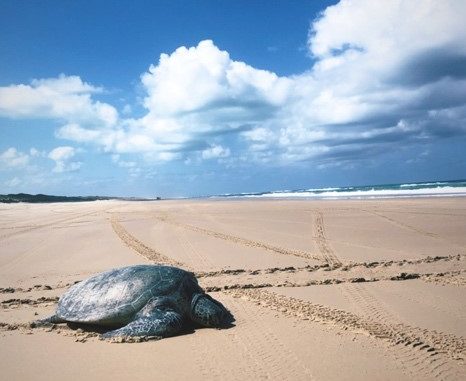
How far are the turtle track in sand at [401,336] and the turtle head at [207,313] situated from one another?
0.98 m

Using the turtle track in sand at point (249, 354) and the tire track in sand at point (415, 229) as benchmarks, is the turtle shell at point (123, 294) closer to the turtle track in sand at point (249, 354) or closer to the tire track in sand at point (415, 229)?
the turtle track in sand at point (249, 354)

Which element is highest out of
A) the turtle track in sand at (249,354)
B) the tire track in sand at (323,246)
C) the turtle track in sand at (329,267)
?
the tire track in sand at (323,246)

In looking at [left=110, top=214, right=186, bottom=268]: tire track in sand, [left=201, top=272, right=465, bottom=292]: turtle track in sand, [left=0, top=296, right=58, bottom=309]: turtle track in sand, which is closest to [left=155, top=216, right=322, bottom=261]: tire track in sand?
[left=201, top=272, right=465, bottom=292]: turtle track in sand

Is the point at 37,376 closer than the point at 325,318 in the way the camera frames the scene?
Yes

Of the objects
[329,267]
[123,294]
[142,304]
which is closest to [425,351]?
[142,304]

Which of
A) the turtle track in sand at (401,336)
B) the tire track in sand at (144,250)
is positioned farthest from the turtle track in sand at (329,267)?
the turtle track in sand at (401,336)

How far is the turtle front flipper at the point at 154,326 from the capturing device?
4.77 metres

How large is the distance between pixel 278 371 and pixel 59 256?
8.99m

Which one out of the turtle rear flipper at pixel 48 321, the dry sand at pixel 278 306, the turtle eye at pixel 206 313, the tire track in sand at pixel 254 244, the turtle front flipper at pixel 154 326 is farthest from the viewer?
the tire track in sand at pixel 254 244

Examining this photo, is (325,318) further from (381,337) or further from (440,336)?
(440,336)

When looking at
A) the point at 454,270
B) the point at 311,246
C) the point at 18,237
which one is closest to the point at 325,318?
the point at 454,270

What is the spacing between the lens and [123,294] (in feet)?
17.5

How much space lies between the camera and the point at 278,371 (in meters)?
3.76

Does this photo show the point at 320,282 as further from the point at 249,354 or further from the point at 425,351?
the point at 249,354
